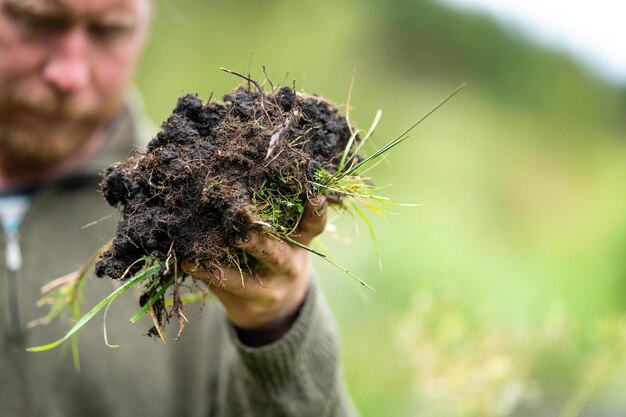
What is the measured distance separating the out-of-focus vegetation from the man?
1.84 ft

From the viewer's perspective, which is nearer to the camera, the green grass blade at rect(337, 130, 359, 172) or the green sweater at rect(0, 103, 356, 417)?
the green grass blade at rect(337, 130, 359, 172)

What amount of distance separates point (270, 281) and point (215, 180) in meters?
0.28

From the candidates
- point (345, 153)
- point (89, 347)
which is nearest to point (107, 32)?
point (89, 347)

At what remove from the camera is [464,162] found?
708cm

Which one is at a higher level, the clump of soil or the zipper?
the zipper

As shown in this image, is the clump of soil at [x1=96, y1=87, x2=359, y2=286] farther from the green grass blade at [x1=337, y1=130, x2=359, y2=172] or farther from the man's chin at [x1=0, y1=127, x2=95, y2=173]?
the man's chin at [x1=0, y1=127, x2=95, y2=173]

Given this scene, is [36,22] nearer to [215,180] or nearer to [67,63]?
[67,63]

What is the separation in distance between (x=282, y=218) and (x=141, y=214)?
24 centimetres

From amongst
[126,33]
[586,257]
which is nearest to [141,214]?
[126,33]

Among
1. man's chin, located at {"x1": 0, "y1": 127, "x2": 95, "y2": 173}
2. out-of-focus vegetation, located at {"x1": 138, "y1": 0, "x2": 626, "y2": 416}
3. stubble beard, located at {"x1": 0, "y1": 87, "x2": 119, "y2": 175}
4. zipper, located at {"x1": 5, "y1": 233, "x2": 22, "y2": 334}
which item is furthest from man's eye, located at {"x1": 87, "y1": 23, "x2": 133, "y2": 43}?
out-of-focus vegetation, located at {"x1": 138, "y1": 0, "x2": 626, "y2": 416}

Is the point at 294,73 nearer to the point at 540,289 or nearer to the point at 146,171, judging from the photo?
the point at 540,289

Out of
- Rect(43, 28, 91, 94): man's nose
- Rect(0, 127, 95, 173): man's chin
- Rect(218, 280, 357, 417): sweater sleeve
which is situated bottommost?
Rect(218, 280, 357, 417): sweater sleeve

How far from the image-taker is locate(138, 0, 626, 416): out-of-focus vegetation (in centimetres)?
203

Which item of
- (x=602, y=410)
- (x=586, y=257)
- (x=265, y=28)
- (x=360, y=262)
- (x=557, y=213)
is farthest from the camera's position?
(x=265, y=28)
